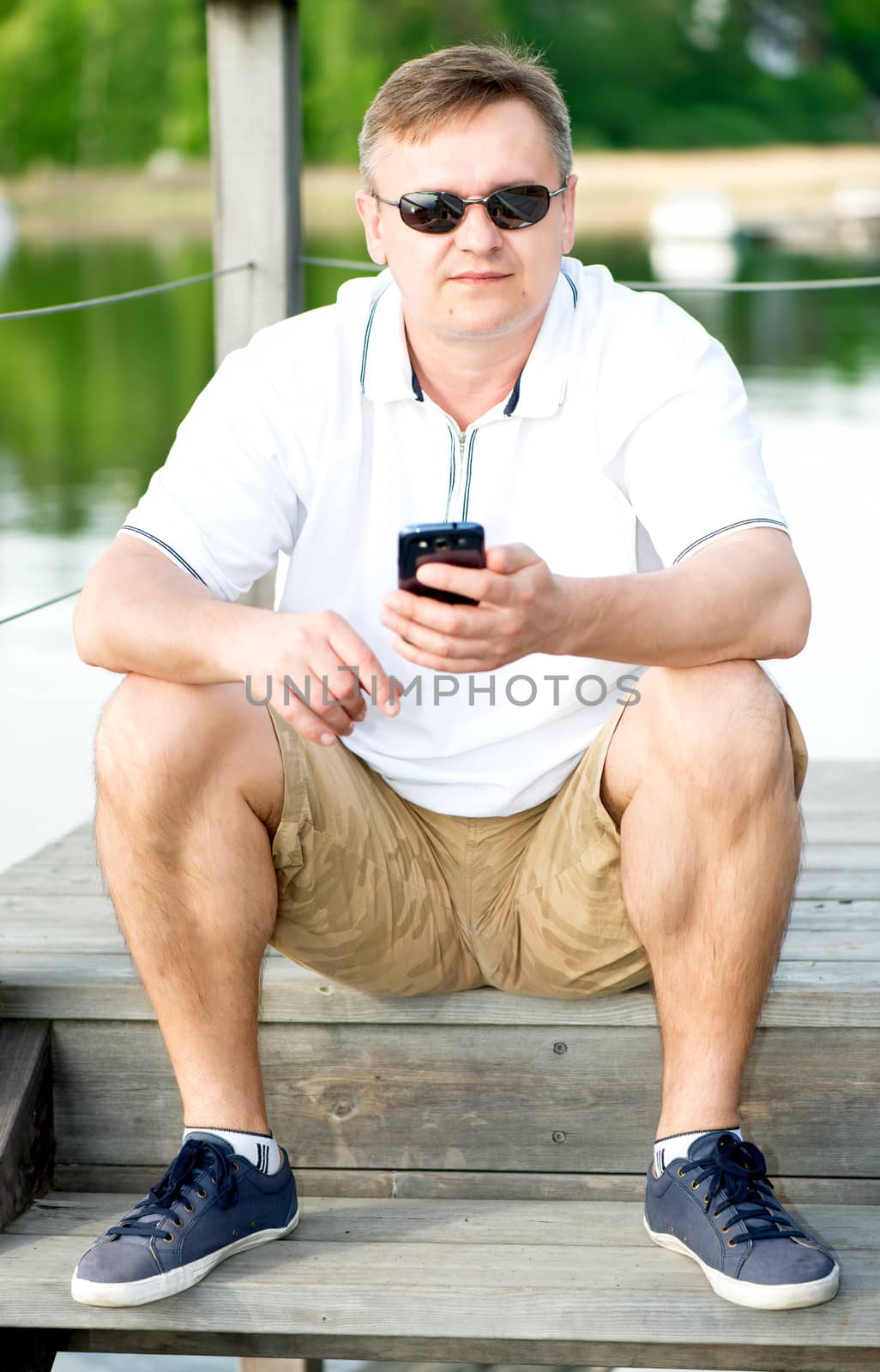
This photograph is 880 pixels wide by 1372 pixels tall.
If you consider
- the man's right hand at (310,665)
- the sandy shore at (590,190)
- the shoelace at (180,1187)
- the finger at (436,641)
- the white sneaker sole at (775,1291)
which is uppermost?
the finger at (436,641)

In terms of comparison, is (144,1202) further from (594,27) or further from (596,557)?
(594,27)

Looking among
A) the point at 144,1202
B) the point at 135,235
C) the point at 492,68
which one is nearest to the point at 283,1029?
the point at 144,1202

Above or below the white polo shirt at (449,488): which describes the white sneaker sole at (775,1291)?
below

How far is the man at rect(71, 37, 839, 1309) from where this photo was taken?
136 centimetres

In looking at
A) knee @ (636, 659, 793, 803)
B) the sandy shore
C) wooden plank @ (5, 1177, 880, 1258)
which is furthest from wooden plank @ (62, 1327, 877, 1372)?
the sandy shore

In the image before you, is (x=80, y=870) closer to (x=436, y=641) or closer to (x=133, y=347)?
(x=436, y=641)

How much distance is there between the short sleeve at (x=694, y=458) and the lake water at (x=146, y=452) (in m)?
1.84

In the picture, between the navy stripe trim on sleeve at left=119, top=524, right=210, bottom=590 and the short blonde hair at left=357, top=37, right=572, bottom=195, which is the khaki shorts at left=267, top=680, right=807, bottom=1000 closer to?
the navy stripe trim on sleeve at left=119, top=524, right=210, bottom=590

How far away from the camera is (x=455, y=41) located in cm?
3556

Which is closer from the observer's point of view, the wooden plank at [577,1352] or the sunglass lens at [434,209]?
the wooden plank at [577,1352]

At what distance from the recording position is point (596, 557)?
1.55 m

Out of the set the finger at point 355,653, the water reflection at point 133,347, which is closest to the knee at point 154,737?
the finger at point 355,653

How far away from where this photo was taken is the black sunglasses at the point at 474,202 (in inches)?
60.3

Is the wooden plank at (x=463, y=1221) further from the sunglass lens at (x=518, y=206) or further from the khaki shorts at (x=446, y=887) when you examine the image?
the sunglass lens at (x=518, y=206)
